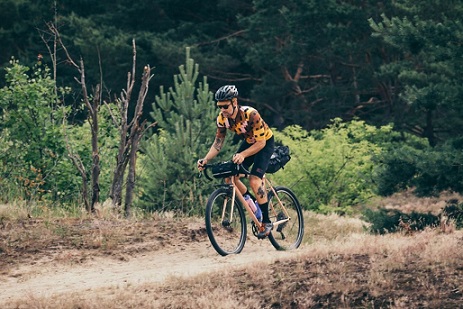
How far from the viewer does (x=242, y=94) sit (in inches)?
1656

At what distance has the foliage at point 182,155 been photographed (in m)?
17.5

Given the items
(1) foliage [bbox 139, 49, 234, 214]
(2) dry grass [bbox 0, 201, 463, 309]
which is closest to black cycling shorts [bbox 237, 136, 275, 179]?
(2) dry grass [bbox 0, 201, 463, 309]

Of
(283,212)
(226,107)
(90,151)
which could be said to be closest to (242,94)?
(90,151)

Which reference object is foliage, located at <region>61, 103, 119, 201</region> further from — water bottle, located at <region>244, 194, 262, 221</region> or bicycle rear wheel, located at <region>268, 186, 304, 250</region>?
water bottle, located at <region>244, 194, 262, 221</region>

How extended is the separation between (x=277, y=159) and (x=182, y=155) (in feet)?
19.2

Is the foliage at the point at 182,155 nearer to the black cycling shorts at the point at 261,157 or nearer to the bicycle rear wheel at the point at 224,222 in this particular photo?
the bicycle rear wheel at the point at 224,222

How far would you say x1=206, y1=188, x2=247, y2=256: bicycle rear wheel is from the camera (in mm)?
11234

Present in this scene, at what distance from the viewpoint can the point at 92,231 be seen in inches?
525

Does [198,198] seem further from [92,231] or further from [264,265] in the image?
[264,265]

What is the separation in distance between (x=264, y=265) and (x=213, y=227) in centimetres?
160

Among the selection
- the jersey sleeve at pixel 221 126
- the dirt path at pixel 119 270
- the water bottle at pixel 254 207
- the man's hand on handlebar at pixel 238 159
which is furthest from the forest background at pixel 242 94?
the man's hand on handlebar at pixel 238 159

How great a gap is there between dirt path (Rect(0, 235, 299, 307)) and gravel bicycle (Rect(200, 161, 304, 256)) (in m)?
0.22

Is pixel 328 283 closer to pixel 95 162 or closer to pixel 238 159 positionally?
pixel 238 159

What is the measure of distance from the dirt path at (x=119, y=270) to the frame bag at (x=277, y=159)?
117 cm
